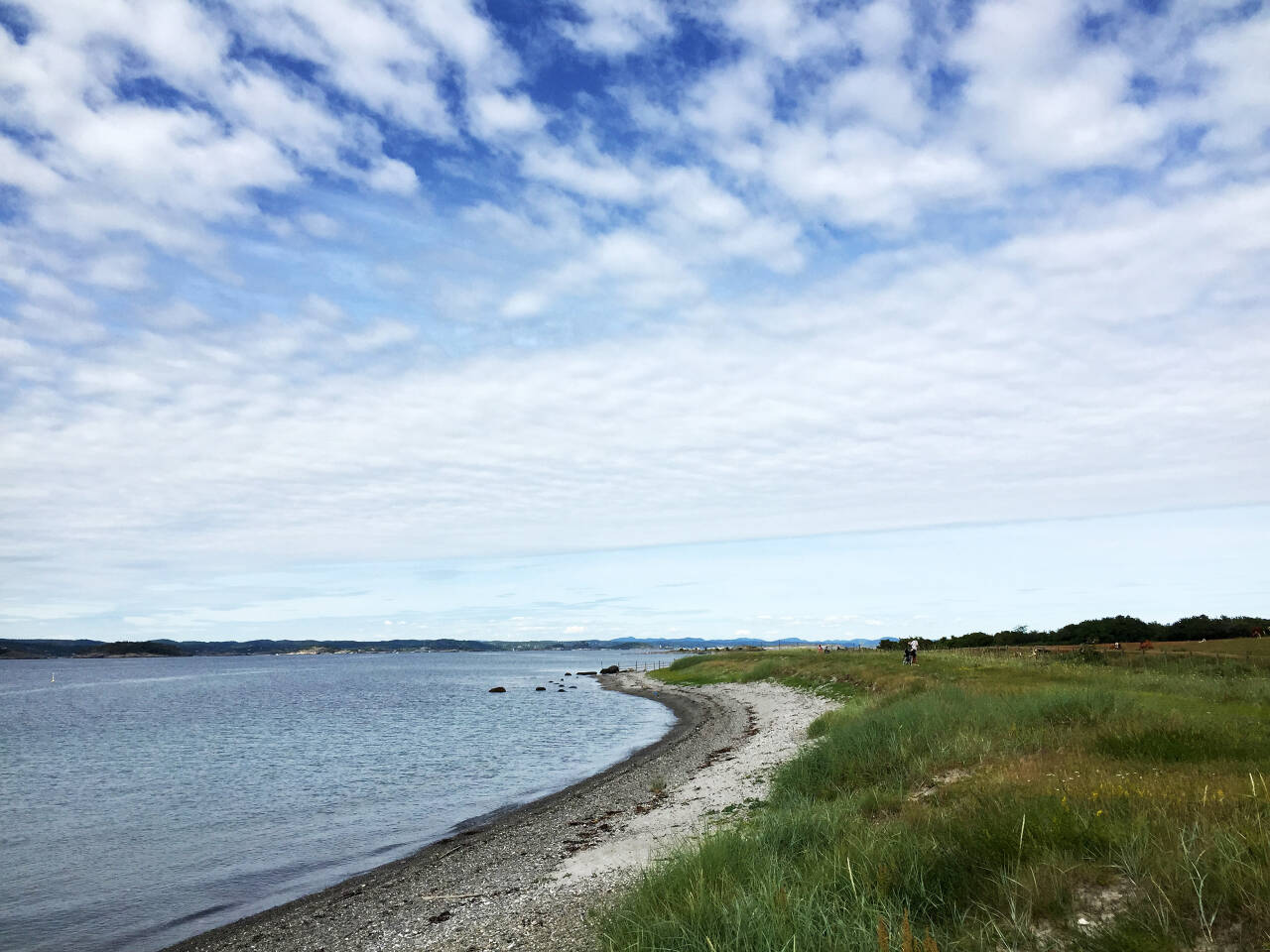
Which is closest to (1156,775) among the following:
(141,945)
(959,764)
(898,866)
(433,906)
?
(959,764)

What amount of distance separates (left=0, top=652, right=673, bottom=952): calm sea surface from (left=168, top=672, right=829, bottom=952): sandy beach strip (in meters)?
1.88

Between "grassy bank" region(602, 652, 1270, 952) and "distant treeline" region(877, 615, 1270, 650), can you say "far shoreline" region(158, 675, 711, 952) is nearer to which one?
"grassy bank" region(602, 652, 1270, 952)

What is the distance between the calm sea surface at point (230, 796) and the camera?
19.0 metres

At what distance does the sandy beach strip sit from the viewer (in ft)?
44.9

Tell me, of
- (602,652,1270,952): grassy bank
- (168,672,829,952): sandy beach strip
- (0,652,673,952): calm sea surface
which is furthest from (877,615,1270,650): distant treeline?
(602,652,1270,952): grassy bank

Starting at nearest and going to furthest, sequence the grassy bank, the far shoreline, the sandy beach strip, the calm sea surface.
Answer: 1. the grassy bank
2. the sandy beach strip
3. the far shoreline
4. the calm sea surface

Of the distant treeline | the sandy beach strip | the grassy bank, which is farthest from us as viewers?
the distant treeline

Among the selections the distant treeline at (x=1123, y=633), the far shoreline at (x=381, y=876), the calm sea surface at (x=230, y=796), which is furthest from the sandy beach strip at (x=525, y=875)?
the distant treeline at (x=1123, y=633)

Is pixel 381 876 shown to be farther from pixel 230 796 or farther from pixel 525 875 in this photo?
pixel 230 796

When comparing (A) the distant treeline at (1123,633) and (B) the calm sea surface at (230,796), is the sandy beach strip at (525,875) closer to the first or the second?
(B) the calm sea surface at (230,796)

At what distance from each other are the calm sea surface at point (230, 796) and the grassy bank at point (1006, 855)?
1425 centimetres

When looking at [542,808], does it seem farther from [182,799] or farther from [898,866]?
[898,866]

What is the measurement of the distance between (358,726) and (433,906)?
46.6 m

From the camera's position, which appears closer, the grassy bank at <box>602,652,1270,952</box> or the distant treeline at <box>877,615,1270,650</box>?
the grassy bank at <box>602,652,1270,952</box>
